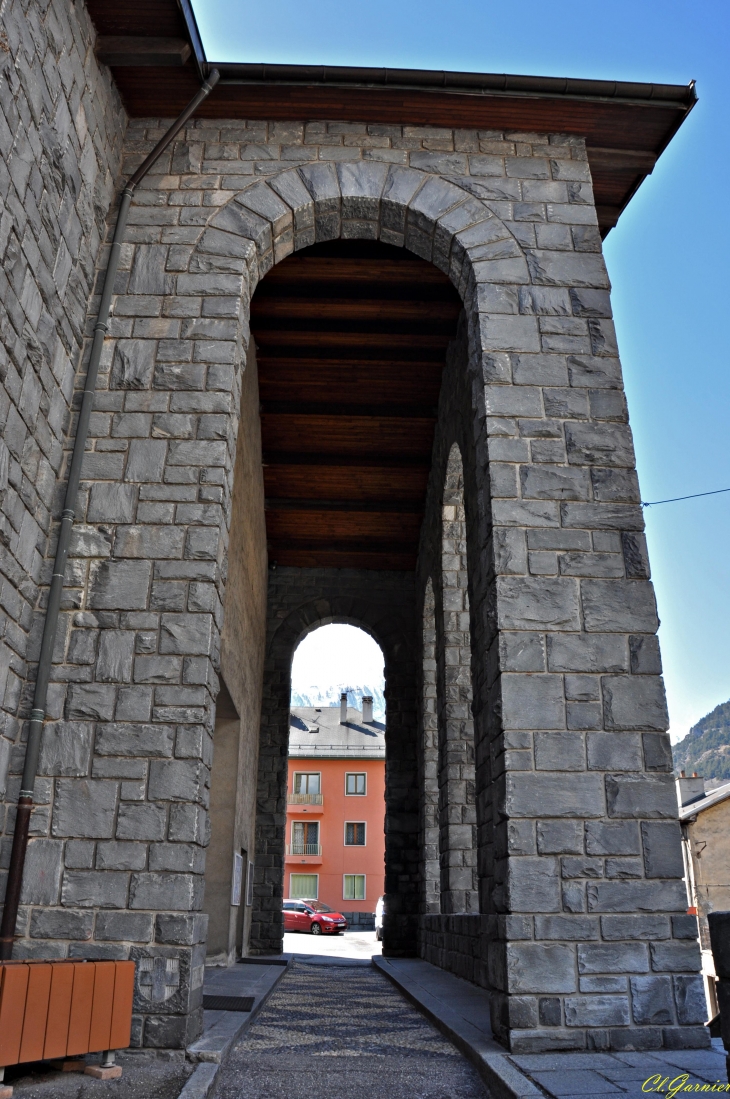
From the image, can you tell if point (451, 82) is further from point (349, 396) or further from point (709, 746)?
point (709, 746)

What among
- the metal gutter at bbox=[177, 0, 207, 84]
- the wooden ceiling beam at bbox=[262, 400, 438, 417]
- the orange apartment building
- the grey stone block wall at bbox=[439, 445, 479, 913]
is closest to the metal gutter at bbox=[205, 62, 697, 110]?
the metal gutter at bbox=[177, 0, 207, 84]

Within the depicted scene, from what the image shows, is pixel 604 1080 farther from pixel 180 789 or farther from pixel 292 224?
pixel 292 224

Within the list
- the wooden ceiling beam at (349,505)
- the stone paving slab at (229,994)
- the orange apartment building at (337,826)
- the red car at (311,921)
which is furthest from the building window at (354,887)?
the wooden ceiling beam at (349,505)

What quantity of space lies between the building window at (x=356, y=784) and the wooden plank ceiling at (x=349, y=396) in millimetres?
15714

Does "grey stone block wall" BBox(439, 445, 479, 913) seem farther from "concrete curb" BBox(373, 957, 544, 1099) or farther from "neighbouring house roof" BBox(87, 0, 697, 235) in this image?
"neighbouring house roof" BBox(87, 0, 697, 235)

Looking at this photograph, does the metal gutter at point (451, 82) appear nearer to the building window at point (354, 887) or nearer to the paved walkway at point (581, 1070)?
the paved walkway at point (581, 1070)

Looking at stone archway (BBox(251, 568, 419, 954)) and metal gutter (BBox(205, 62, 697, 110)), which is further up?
metal gutter (BBox(205, 62, 697, 110))

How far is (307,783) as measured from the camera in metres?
26.5

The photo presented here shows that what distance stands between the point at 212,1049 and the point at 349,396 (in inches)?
260

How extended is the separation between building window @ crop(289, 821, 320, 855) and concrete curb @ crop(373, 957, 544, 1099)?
66.7ft

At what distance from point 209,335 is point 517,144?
2.59 metres

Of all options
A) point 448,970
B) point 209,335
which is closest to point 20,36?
point 209,335

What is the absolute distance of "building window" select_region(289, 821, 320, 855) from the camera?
85.1ft
